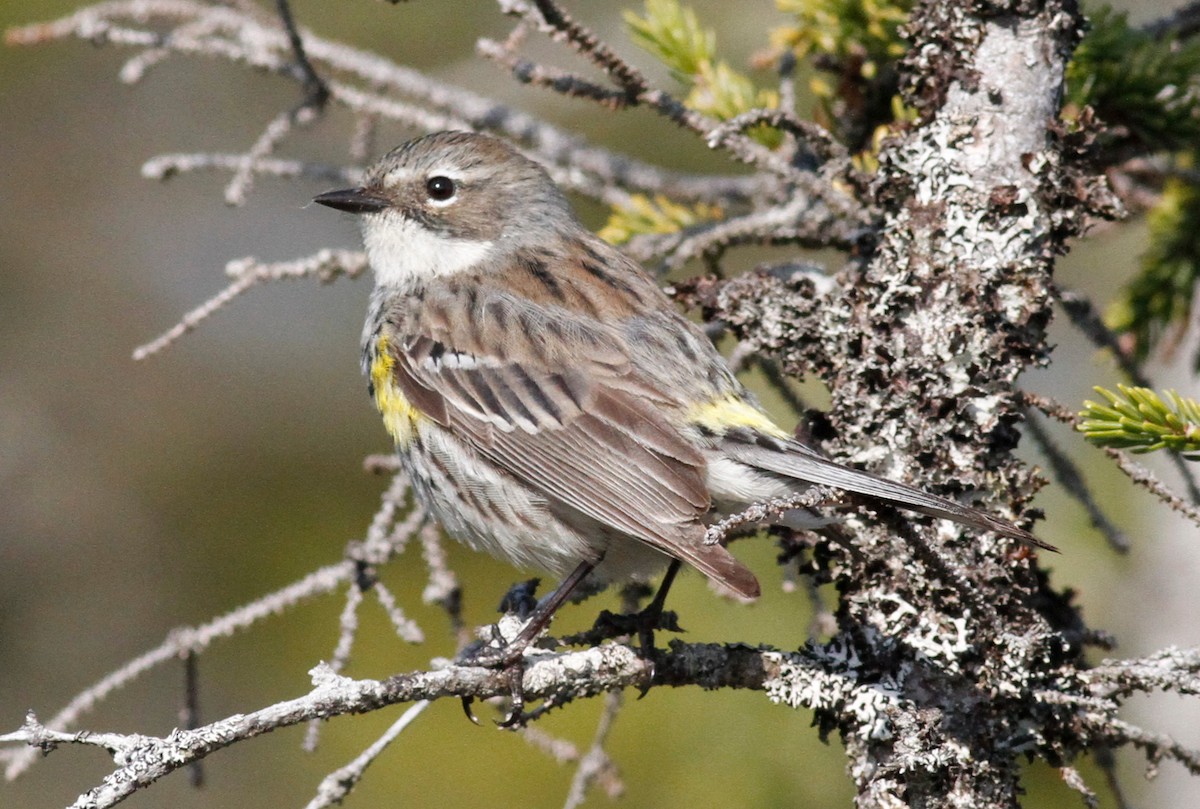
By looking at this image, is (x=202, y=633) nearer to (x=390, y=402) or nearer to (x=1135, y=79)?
(x=390, y=402)

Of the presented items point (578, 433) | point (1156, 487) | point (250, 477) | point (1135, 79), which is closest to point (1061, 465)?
point (1156, 487)

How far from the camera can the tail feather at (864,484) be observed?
275 cm

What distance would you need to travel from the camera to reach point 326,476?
21.4 ft

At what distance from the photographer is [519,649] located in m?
3.13

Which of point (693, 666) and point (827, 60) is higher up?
point (827, 60)

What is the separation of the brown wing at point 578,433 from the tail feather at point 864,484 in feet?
0.67

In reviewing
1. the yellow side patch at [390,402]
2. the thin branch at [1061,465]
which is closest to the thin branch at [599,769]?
the yellow side patch at [390,402]

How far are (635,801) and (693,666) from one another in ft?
6.29

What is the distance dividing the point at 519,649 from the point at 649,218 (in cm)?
A: 169

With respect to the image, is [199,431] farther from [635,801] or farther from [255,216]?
[635,801]

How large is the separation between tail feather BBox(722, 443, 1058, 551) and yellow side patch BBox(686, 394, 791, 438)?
13 cm

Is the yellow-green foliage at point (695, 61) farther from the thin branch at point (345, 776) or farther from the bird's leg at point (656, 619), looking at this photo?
the thin branch at point (345, 776)

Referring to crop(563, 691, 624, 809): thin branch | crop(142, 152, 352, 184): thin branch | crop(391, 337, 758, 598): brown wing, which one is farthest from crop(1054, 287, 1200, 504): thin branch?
crop(142, 152, 352, 184): thin branch

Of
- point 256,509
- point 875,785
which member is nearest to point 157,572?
point 256,509
